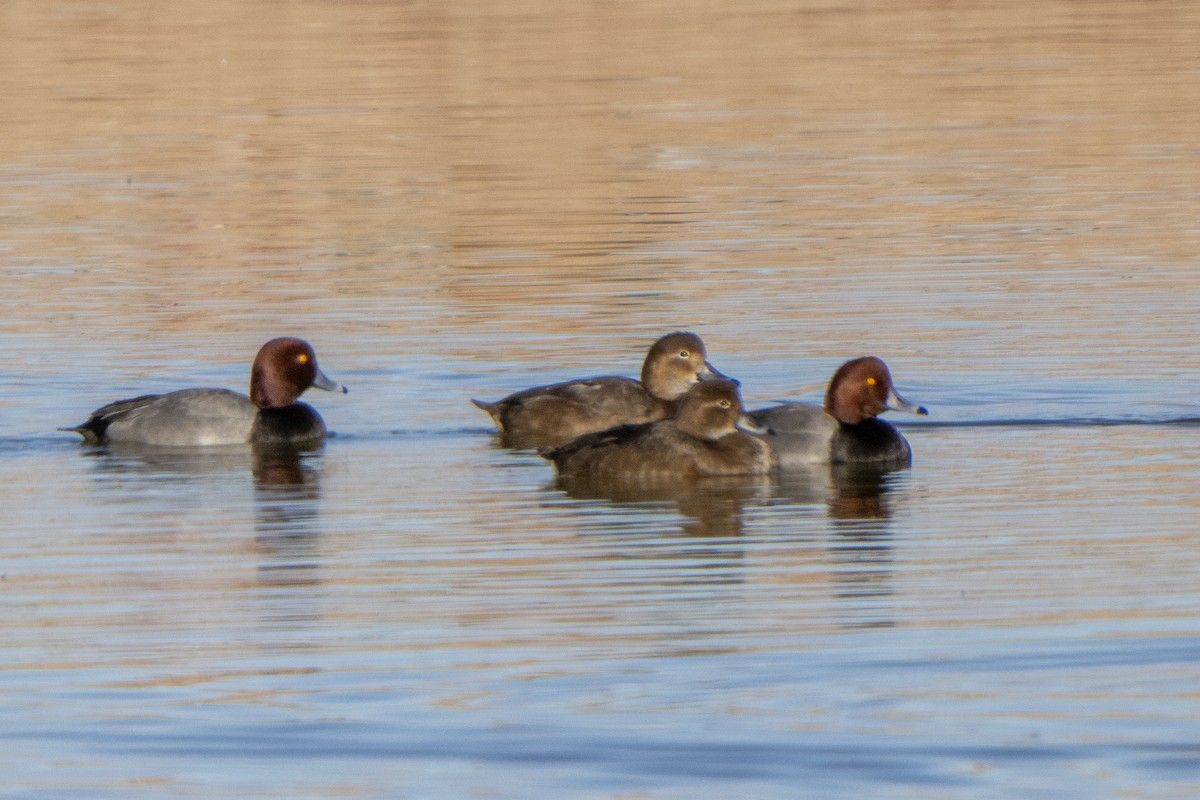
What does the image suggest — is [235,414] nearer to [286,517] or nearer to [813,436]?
[286,517]

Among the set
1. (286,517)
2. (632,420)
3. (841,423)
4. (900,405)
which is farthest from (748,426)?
(286,517)

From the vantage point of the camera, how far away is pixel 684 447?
13.5 metres

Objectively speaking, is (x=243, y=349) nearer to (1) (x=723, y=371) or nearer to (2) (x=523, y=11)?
(1) (x=723, y=371)

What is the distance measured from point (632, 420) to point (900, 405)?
75.8 inches

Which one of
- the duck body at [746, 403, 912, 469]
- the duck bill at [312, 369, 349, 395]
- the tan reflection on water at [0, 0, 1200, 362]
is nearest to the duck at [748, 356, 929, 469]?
the duck body at [746, 403, 912, 469]

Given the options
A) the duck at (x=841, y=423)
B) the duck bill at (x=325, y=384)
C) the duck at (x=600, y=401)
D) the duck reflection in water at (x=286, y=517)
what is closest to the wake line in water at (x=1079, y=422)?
the duck at (x=841, y=423)

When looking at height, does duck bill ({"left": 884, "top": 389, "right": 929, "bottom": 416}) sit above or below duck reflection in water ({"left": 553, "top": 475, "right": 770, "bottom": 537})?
above

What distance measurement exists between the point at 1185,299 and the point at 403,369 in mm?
6220

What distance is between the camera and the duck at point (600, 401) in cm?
1489

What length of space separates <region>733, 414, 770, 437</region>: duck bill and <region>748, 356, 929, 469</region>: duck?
49mm

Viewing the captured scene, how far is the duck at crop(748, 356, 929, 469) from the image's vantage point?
1388 centimetres

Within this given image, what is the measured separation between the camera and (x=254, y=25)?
50.8m

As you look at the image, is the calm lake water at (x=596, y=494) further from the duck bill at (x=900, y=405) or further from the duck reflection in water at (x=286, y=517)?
the duck bill at (x=900, y=405)

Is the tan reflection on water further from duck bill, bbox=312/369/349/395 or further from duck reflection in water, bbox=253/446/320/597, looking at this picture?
duck reflection in water, bbox=253/446/320/597
